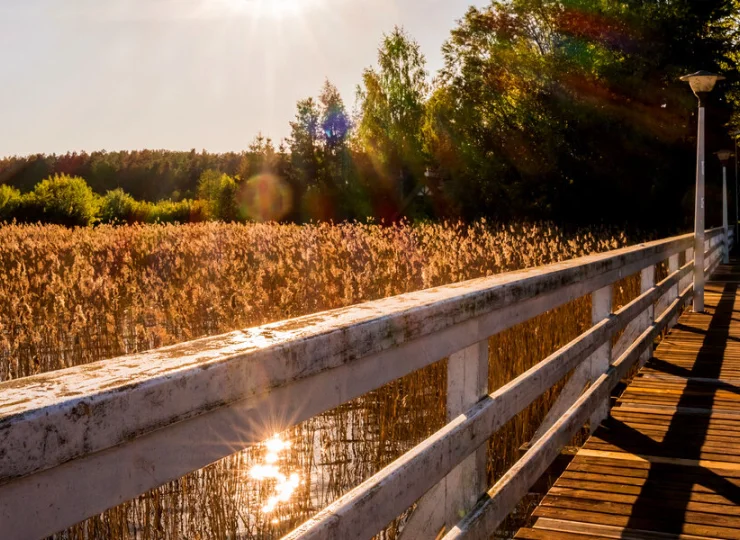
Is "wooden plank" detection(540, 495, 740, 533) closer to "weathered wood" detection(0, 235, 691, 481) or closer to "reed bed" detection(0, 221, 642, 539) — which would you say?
"reed bed" detection(0, 221, 642, 539)

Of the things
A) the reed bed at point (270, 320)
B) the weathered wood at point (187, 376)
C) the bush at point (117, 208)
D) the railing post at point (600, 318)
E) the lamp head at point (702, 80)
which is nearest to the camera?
the weathered wood at point (187, 376)

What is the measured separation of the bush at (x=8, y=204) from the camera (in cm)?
3731

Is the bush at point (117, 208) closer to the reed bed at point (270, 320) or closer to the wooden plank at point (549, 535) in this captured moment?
the reed bed at point (270, 320)

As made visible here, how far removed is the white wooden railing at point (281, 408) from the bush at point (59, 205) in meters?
37.6

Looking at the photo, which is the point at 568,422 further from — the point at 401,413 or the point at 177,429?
the point at 177,429

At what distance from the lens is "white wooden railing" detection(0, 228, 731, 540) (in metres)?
0.90

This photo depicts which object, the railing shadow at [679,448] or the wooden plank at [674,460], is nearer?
the railing shadow at [679,448]

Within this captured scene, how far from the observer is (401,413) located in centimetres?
568

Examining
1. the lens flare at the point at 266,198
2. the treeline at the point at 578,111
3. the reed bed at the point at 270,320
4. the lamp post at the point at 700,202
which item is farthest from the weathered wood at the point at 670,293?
the lens flare at the point at 266,198

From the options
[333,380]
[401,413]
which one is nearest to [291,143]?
[401,413]

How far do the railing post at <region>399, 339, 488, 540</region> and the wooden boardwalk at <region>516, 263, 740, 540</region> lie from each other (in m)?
0.83

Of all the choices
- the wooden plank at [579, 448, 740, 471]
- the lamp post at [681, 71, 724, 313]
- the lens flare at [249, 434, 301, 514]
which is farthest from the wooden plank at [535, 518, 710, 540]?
the lamp post at [681, 71, 724, 313]

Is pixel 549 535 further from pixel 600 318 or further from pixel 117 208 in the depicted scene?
pixel 117 208

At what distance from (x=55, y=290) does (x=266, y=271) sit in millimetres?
2144
